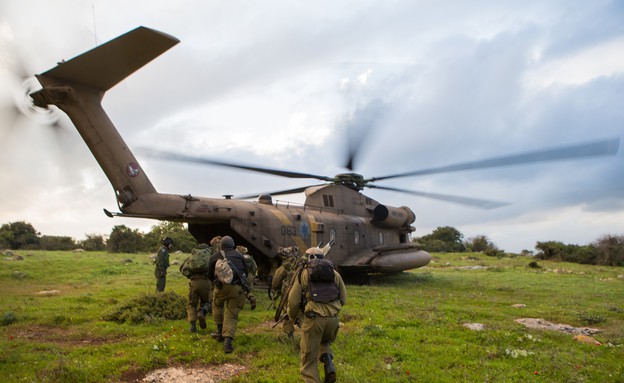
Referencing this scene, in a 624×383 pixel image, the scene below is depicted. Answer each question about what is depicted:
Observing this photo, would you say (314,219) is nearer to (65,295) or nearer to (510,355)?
(65,295)

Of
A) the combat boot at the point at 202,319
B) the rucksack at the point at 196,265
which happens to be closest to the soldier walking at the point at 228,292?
the combat boot at the point at 202,319

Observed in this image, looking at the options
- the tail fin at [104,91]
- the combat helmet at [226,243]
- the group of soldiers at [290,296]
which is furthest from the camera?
the tail fin at [104,91]

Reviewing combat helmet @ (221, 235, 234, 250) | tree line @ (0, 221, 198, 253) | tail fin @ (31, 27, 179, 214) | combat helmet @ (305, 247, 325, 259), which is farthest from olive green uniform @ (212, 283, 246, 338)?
tree line @ (0, 221, 198, 253)

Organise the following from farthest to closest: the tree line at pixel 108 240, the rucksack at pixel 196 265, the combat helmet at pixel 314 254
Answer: the tree line at pixel 108 240 < the rucksack at pixel 196 265 < the combat helmet at pixel 314 254

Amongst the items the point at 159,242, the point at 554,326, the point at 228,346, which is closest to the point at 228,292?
the point at 228,346

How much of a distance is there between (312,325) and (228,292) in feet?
9.06

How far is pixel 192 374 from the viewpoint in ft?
23.5

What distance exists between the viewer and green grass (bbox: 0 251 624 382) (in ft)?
23.5

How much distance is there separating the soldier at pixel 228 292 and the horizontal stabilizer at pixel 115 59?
4.65m

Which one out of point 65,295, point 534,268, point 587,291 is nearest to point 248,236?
point 65,295

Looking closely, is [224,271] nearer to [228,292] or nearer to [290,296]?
[228,292]

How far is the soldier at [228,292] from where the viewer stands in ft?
28.2

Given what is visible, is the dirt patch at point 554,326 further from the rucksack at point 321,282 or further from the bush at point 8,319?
the bush at point 8,319

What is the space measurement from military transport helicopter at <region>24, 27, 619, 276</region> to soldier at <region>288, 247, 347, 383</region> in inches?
114
